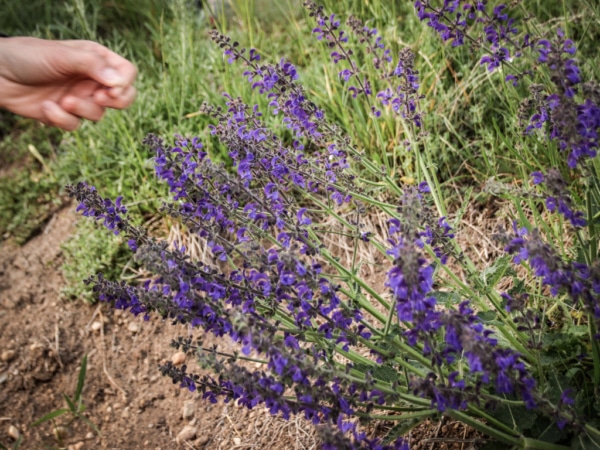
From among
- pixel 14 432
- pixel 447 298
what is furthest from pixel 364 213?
pixel 14 432

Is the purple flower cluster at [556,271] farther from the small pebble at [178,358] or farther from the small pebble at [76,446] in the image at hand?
the small pebble at [76,446]

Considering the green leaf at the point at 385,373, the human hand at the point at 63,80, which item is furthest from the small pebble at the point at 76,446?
the green leaf at the point at 385,373

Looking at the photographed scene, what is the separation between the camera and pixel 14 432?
9.96ft

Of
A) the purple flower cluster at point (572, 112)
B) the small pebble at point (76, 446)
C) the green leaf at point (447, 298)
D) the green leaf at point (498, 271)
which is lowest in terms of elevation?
the small pebble at point (76, 446)

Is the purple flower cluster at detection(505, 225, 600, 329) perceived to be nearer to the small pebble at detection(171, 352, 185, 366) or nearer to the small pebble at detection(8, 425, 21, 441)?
the small pebble at detection(171, 352, 185, 366)

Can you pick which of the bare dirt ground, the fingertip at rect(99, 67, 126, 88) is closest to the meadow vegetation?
the bare dirt ground

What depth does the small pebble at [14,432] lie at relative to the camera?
9.93ft

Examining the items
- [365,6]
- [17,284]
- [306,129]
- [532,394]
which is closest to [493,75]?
[365,6]

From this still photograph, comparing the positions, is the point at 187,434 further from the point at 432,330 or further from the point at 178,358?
the point at 432,330

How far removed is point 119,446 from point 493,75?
107 inches

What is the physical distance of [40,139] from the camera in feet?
15.5

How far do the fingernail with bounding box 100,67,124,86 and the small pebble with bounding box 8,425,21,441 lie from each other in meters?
1.95

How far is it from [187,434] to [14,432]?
3.03 feet

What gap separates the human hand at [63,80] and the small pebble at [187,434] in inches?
58.3
